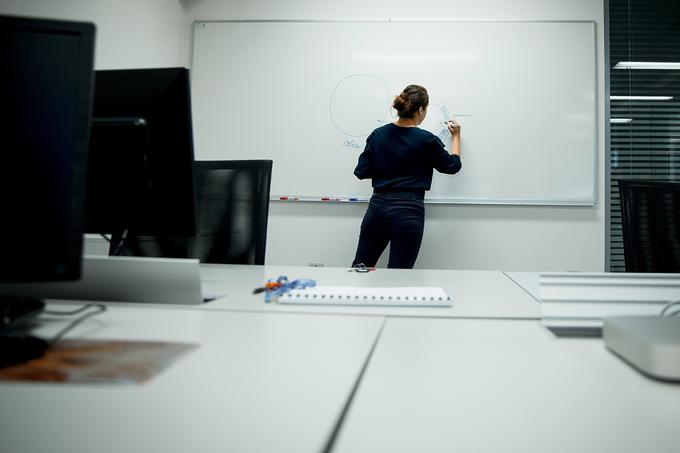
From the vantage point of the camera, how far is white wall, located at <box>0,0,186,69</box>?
1.74 meters

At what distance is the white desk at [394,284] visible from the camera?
72 cm

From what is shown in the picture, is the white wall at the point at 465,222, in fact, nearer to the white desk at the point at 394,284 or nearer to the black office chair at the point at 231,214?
the black office chair at the point at 231,214

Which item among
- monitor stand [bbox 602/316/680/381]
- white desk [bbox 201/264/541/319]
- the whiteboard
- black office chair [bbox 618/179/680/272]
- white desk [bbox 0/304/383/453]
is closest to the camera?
white desk [bbox 0/304/383/453]

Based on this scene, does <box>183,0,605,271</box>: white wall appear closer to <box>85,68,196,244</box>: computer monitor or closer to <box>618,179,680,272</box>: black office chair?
<box>618,179,680,272</box>: black office chair

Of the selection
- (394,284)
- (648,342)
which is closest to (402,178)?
(394,284)

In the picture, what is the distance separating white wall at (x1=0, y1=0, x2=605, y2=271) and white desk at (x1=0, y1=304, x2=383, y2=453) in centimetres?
208

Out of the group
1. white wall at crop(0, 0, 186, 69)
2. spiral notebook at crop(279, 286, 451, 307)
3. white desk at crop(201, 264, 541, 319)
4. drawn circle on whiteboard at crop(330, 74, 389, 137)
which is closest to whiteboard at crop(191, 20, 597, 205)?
drawn circle on whiteboard at crop(330, 74, 389, 137)

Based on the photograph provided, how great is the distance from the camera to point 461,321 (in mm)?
661

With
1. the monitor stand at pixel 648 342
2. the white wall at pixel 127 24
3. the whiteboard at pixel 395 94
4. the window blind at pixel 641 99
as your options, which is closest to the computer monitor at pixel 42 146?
the monitor stand at pixel 648 342

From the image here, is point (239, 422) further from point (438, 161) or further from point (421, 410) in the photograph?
point (438, 161)

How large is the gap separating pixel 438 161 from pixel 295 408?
1996mm

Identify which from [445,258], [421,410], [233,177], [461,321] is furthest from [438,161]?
[421,410]

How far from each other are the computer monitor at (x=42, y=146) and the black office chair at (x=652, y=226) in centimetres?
159

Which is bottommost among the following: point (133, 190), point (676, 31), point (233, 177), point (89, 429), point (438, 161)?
point (89, 429)
